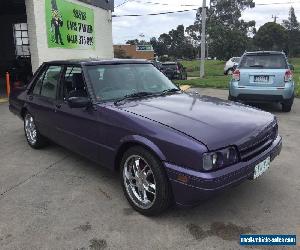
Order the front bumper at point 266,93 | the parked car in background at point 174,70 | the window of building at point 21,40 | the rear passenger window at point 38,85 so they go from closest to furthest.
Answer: the rear passenger window at point 38,85 < the front bumper at point 266,93 < the window of building at point 21,40 < the parked car in background at point 174,70

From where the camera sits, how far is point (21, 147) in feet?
21.3

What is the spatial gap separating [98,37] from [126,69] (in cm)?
1535

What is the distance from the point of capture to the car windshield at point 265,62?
9453 mm

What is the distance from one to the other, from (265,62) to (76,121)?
6.43m

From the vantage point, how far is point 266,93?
9211mm

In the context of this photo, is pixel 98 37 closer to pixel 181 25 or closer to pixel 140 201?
pixel 140 201

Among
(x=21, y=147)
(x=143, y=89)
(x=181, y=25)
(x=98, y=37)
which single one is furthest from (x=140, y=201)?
(x=181, y=25)

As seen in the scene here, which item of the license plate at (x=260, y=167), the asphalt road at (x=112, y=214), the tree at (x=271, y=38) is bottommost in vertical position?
the asphalt road at (x=112, y=214)

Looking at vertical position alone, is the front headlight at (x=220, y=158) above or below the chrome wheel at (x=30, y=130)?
above

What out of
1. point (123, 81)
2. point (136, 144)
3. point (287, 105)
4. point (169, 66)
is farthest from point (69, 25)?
point (136, 144)

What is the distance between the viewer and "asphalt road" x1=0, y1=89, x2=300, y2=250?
3.38 meters

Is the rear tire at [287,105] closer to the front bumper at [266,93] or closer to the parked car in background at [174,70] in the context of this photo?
the front bumper at [266,93]

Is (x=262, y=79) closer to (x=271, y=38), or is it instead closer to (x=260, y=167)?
(x=260, y=167)

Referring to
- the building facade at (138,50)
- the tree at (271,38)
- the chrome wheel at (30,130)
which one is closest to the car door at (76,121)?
the chrome wheel at (30,130)
